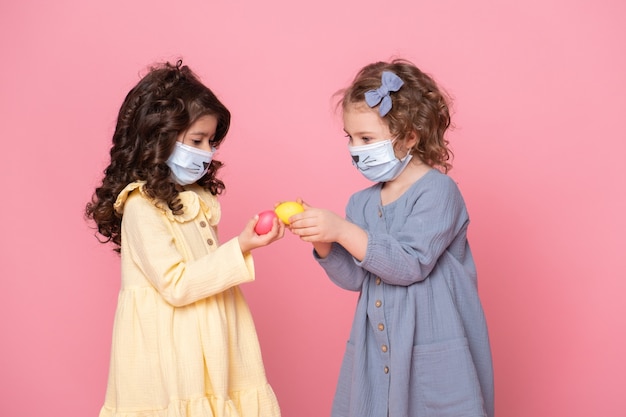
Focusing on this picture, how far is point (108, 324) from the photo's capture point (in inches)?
165

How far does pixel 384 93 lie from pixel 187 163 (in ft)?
2.29

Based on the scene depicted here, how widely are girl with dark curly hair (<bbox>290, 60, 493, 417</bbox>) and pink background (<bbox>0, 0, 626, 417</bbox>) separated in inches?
47.2

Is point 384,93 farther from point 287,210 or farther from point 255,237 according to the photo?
point 255,237

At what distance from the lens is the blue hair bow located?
278 cm

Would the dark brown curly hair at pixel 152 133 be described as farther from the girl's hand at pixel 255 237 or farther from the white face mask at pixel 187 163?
the girl's hand at pixel 255 237

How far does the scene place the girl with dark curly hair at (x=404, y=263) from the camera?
2668 mm

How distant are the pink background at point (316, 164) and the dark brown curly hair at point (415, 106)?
1.14 metres

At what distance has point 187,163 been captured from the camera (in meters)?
2.82

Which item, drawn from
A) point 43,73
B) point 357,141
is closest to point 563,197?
point 357,141

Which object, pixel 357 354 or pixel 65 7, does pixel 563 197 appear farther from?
pixel 65 7

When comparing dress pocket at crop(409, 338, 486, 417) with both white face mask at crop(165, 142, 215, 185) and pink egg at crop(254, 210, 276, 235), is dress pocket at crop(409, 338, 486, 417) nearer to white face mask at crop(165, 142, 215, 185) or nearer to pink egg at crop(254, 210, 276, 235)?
pink egg at crop(254, 210, 276, 235)

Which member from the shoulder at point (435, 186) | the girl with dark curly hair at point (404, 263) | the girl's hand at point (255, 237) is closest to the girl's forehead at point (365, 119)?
the girl with dark curly hair at point (404, 263)

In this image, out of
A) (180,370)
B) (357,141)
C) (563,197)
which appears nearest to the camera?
(180,370)

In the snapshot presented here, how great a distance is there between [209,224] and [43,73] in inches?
70.6
